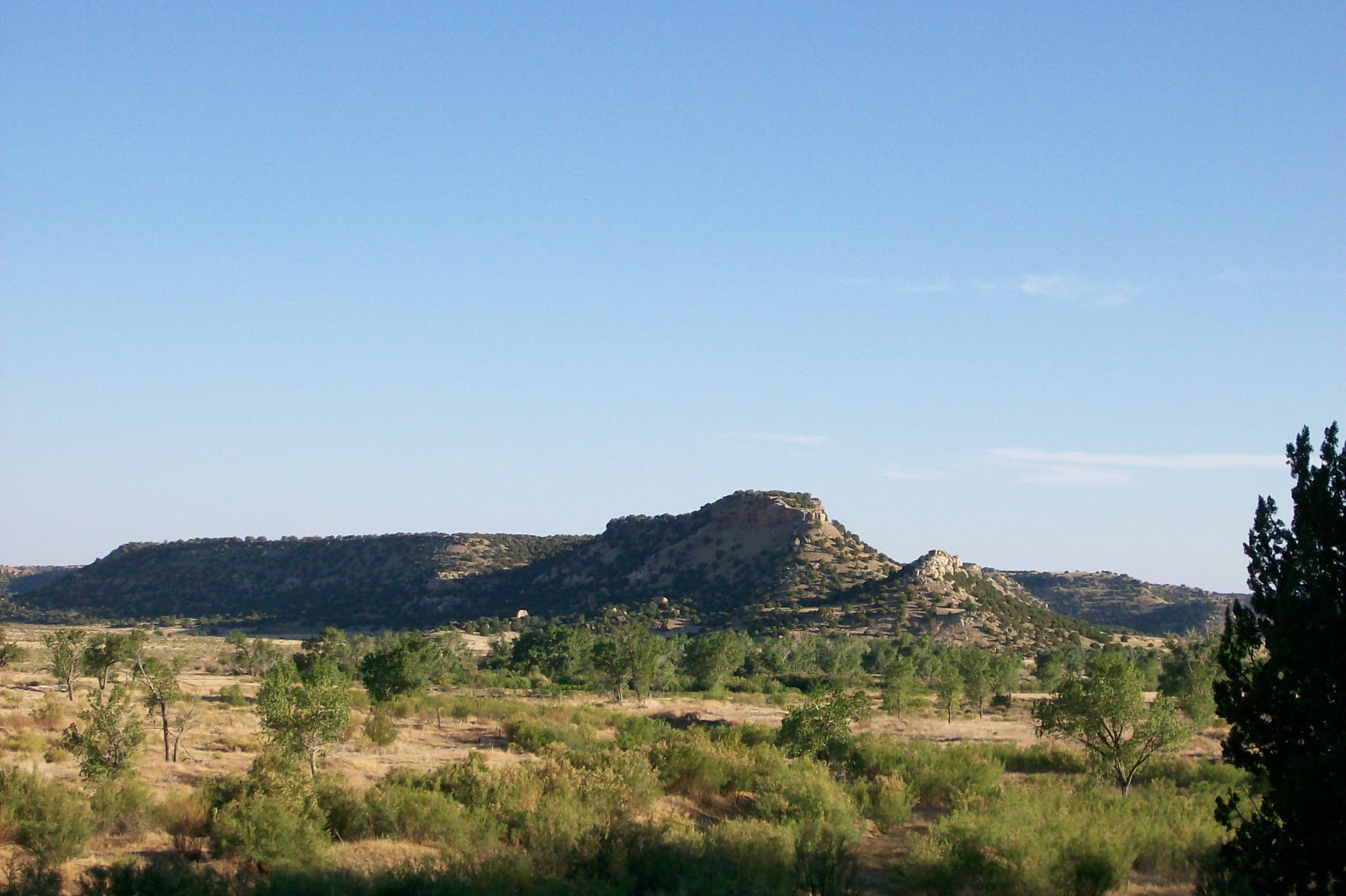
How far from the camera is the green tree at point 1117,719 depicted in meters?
25.3

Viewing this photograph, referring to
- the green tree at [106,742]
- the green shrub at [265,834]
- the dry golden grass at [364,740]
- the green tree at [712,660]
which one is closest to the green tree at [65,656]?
the dry golden grass at [364,740]

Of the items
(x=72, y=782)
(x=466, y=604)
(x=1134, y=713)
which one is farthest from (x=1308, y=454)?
(x=466, y=604)

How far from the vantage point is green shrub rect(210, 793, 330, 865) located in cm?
1578

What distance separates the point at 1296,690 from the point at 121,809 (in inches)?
747

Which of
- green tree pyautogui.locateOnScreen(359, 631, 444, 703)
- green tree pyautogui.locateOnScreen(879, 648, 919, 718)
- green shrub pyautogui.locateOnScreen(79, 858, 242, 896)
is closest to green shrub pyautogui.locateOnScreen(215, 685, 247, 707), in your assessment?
green tree pyautogui.locateOnScreen(359, 631, 444, 703)

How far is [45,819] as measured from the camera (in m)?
16.1

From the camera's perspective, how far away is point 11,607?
131000mm

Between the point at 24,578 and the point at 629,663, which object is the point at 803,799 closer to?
the point at 629,663

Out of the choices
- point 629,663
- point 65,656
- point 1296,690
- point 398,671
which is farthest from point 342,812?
point 629,663

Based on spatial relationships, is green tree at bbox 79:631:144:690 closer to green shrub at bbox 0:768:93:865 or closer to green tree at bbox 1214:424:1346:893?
green shrub at bbox 0:768:93:865

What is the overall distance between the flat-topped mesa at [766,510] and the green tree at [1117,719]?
97529 mm

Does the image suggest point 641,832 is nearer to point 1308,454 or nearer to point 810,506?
point 1308,454

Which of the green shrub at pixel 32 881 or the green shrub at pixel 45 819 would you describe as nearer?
the green shrub at pixel 32 881

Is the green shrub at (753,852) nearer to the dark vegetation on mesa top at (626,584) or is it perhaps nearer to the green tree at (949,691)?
the green tree at (949,691)
